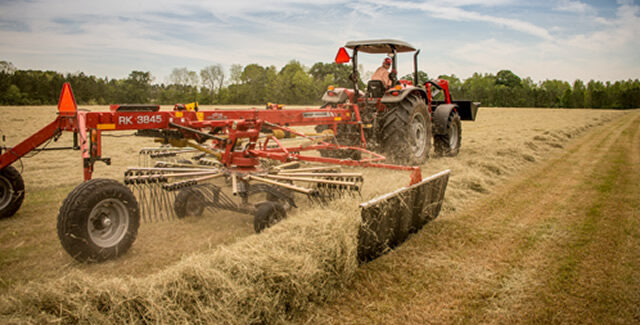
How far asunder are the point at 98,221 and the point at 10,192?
175 centimetres

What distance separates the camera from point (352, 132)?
294 inches

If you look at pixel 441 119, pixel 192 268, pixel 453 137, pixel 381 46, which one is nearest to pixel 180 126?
pixel 192 268

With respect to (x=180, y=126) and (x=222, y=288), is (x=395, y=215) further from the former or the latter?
(x=180, y=126)

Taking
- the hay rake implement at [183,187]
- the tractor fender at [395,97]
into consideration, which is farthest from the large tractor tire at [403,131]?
the hay rake implement at [183,187]

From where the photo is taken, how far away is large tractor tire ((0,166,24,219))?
14.0ft

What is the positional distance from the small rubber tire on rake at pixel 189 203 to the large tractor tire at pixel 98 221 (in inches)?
36.9

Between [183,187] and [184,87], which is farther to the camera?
[184,87]

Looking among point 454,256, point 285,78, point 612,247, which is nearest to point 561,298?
point 454,256

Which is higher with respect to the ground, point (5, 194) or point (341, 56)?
point (341, 56)

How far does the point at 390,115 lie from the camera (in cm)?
704

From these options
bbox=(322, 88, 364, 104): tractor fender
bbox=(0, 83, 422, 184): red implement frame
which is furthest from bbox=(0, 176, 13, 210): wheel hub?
bbox=(322, 88, 364, 104): tractor fender

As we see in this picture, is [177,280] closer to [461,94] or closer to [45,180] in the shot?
[45,180]

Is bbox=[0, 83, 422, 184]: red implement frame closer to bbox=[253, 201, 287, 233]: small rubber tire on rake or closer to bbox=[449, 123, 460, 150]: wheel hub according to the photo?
bbox=[253, 201, 287, 233]: small rubber tire on rake

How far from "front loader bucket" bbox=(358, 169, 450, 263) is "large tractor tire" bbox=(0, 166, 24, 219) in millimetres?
3621
